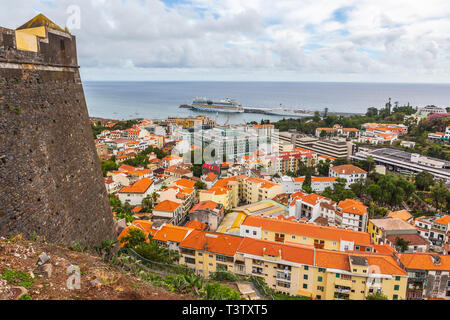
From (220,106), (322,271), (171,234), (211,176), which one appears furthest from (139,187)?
(220,106)

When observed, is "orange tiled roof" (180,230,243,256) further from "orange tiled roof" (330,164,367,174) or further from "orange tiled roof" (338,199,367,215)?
"orange tiled roof" (330,164,367,174)

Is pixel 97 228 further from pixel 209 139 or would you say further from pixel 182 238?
pixel 209 139

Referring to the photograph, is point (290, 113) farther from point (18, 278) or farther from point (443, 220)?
point (18, 278)

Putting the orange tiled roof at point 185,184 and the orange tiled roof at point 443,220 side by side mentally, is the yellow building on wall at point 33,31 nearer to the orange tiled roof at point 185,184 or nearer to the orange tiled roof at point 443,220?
the orange tiled roof at point 185,184

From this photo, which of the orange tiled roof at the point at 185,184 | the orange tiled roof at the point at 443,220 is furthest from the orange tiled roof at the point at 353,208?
the orange tiled roof at the point at 185,184
